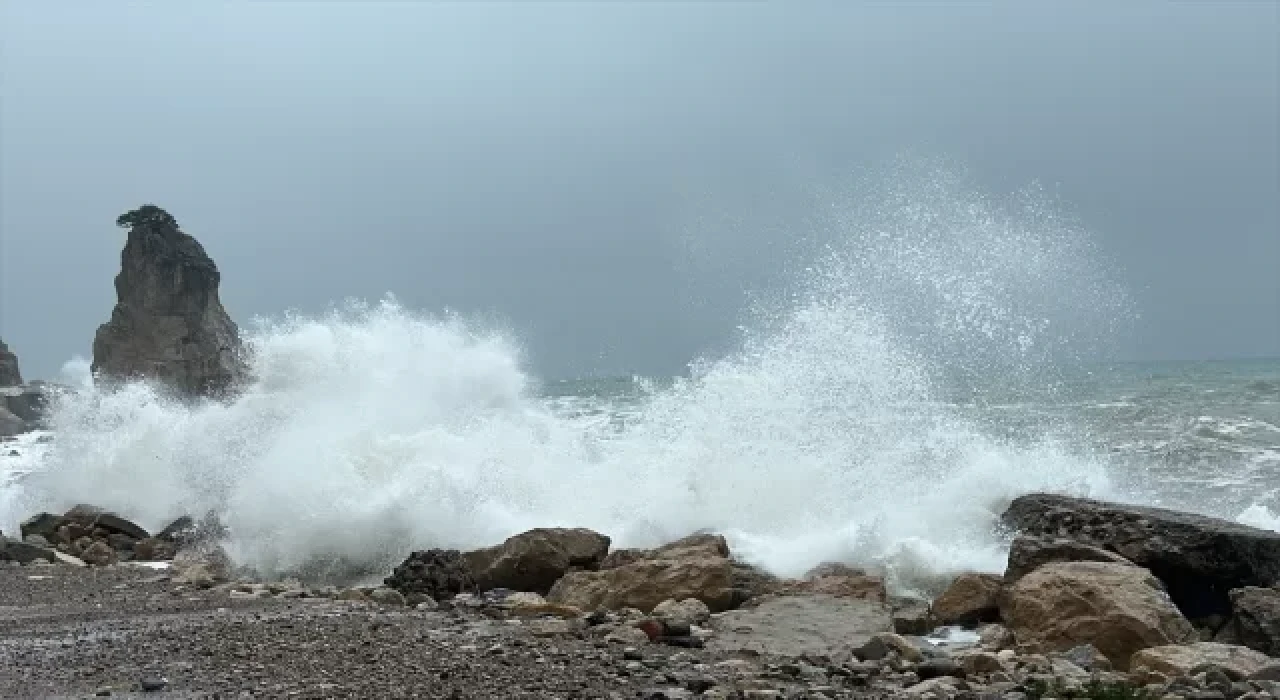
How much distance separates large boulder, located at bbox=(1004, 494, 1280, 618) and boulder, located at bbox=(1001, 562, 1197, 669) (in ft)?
3.66

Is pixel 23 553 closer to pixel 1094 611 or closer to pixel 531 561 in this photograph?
pixel 531 561

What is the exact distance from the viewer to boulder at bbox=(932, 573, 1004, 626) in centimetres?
769

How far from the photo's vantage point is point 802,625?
23.6 feet

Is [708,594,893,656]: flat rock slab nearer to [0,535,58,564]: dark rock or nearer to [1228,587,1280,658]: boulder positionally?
[1228,587,1280,658]: boulder

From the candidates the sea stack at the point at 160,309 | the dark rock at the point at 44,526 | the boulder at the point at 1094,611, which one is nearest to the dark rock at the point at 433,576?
the boulder at the point at 1094,611

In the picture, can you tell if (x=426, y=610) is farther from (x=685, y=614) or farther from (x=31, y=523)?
(x=31, y=523)

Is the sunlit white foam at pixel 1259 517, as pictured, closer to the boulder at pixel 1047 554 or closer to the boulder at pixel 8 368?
the boulder at pixel 1047 554

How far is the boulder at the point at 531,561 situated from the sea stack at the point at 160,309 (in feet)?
84.6

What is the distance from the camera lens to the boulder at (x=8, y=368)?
46.3 meters

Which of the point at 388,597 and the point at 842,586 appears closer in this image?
the point at 388,597

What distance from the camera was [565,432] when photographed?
15773 millimetres

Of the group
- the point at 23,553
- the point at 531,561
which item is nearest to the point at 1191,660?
the point at 531,561

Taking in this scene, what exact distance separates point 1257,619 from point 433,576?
5962 mm

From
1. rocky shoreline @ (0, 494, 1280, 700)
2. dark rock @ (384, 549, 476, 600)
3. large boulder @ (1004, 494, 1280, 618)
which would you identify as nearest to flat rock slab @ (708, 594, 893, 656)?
rocky shoreline @ (0, 494, 1280, 700)
